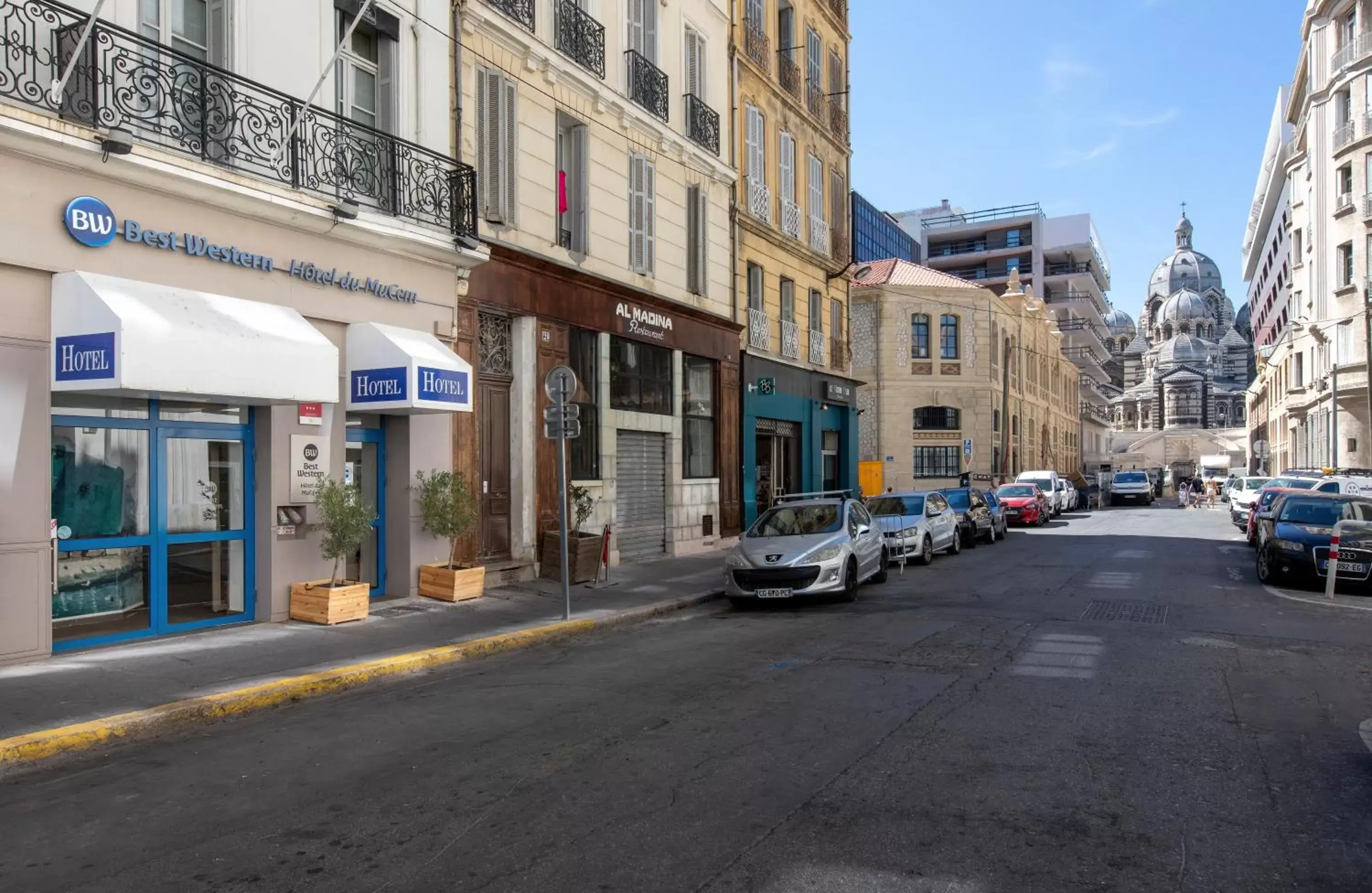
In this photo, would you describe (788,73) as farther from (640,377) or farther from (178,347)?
(178,347)

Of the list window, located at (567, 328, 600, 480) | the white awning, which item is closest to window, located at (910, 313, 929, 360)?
window, located at (567, 328, 600, 480)

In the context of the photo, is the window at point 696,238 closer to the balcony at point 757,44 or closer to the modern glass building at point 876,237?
the balcony at point 757,44

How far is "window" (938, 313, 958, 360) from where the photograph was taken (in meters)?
47.4

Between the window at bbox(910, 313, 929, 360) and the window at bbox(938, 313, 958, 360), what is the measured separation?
593 mm

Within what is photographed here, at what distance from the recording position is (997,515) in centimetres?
2666

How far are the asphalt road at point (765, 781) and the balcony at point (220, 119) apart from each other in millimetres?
5899

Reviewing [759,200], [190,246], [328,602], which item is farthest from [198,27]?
[759,200]

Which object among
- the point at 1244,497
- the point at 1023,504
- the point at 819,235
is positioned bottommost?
the point at 1023,504

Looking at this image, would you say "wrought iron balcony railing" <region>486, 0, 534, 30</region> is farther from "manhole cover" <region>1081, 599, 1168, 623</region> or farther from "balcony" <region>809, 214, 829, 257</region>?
"balcony" <region>809, 214, 829, 257</region>

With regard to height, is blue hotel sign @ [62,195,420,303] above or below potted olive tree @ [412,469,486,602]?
above

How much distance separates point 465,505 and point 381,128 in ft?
17.0

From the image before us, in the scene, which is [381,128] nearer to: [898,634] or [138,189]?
[138,189]

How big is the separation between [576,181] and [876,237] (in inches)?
2118

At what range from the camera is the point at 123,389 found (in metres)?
8.83
